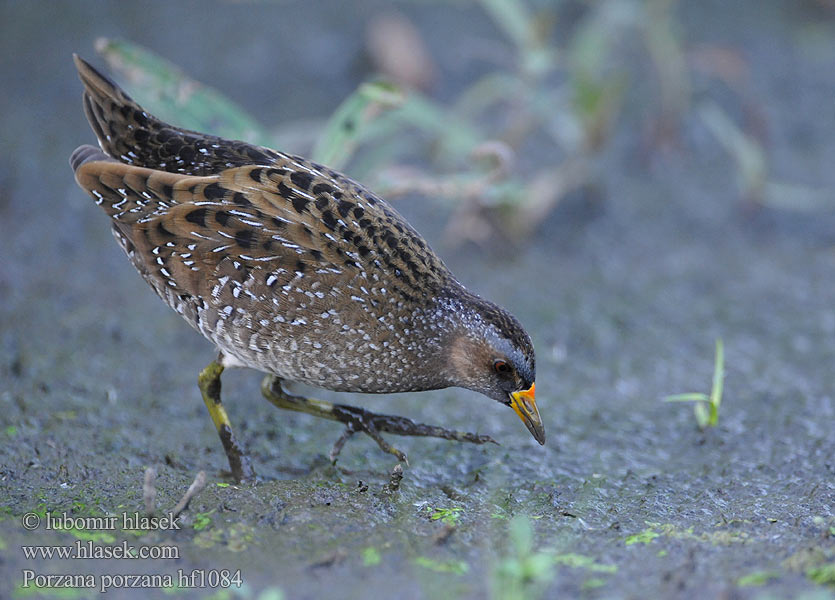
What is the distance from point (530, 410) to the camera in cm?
336

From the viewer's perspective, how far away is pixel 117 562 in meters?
2.56

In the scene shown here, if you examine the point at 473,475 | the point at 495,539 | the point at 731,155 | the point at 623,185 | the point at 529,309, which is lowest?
the point at 495,539

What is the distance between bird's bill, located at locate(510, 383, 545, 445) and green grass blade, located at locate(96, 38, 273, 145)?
1.72m

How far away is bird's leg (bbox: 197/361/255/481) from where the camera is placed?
336 cm

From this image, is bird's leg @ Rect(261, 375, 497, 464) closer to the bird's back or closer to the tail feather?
the bird's back

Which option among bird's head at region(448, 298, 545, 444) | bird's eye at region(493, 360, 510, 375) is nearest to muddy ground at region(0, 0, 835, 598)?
bird's head at region(448, 298, 545, 444)

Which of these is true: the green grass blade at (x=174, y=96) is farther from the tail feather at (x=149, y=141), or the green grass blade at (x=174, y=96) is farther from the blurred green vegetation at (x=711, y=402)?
the blurred green vegetation at (x=711, y=402)

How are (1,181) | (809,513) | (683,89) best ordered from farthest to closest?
(683,89) < (1,181) < (809,513)

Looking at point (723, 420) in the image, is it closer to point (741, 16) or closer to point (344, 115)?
point (344, 115)

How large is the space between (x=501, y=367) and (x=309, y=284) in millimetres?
743

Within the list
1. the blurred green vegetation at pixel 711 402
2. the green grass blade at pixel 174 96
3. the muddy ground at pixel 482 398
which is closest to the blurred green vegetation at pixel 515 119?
the green grass blade at pixel 174 96

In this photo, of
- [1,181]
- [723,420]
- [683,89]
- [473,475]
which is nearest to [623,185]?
[683,89]

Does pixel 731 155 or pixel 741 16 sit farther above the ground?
pixel 741 16

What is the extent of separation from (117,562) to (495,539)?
110 centimetres
